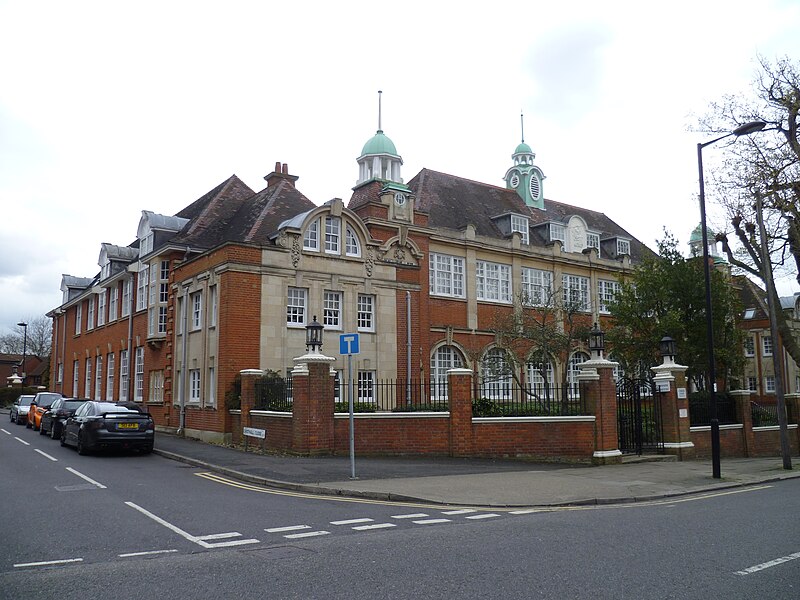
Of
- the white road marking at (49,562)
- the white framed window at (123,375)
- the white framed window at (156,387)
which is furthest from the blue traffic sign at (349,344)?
the white framed window at (123,375)

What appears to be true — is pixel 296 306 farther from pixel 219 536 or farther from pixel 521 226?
pixel 521 226

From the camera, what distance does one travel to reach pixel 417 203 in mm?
35969

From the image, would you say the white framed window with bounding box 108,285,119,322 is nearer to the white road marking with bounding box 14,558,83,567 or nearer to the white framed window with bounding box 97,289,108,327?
the white framed window with bounding box 97,289,108,327

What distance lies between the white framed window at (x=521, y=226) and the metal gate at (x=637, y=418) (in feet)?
59.8

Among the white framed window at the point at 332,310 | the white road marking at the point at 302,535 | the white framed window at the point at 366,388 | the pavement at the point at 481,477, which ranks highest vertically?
the white framed window at the point at 332,310

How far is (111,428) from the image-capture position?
18438 millimetres

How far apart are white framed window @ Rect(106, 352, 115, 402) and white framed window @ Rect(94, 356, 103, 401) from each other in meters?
1.29

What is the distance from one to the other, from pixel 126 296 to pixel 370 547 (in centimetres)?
3035

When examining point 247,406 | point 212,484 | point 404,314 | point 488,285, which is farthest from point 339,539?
point 488,285

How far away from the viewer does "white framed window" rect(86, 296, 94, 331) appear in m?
40.6

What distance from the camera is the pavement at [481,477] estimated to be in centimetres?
1228

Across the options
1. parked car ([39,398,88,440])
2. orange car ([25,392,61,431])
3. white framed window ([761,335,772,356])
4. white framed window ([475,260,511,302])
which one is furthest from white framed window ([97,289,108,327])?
white framed window ([761,335,772,356])

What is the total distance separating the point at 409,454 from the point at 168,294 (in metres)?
15.3

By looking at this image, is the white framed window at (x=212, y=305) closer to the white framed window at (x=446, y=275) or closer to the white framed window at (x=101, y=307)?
the white framed window at (x=446, y=275)
